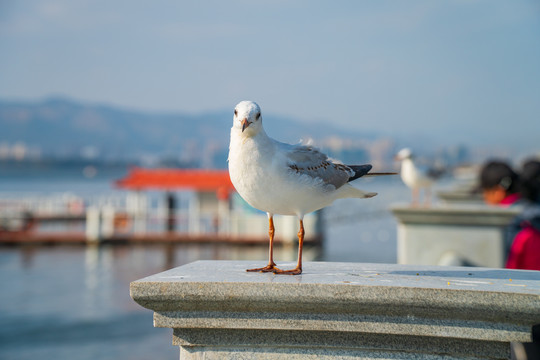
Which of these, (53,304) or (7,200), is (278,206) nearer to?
(53,304)

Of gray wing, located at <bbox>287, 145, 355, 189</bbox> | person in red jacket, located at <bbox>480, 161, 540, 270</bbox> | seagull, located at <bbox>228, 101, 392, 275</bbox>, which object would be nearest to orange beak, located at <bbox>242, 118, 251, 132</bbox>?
seagull, located at <bbox>228, 101, 392, 275</bbox>

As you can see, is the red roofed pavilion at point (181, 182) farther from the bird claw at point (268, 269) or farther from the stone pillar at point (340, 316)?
the stone pillar at point (340, 316)

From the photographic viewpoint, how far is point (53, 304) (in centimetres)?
1437

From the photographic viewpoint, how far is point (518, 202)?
5.80 meters

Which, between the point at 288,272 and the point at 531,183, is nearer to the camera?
the point at 288,272

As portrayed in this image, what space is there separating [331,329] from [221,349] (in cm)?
49

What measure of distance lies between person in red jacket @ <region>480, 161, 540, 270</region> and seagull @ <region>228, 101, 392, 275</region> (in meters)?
2.13

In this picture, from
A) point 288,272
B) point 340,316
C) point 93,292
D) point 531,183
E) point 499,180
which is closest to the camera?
point 340,316

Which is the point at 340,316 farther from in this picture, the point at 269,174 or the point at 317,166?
the point at 317,166

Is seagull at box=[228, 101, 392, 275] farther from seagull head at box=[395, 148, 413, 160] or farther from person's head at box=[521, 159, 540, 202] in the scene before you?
seagull head at box=[395, 148, 413, 160]

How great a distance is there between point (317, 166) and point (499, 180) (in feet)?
11.7

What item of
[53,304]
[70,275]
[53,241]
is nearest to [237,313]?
[53,304]

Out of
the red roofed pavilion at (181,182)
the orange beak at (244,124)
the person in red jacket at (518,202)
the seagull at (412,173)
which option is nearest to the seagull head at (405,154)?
the seagull at (412,173)

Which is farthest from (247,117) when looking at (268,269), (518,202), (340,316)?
(518,202)
